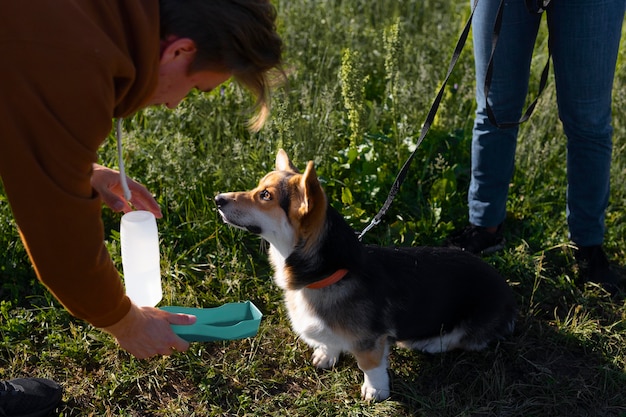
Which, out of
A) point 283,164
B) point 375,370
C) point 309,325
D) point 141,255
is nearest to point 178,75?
point 141,255

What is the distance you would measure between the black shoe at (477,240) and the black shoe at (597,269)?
1.56 ft

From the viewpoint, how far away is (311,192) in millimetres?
2748

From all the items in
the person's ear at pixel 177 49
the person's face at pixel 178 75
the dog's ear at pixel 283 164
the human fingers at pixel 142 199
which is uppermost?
the person's ear at pixel 177 49

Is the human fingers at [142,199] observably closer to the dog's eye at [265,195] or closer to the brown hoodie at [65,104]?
the dog's eye at [265,195]

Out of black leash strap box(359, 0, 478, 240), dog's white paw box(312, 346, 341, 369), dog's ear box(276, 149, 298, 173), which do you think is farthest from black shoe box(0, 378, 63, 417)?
black leash strap box(359, 0, 478, 240)

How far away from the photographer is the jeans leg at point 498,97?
327 centimetres

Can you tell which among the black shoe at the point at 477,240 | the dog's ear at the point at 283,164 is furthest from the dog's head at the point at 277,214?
the black shoe at the point at 477,240

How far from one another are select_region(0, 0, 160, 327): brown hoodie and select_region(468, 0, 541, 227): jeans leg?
2101mm

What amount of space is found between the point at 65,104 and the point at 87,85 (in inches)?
2.7

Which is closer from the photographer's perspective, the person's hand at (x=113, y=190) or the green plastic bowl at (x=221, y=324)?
the person's hand at (x=113, y=190)

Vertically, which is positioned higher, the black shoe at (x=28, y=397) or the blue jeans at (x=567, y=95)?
the blue jeans at (x=567, y=95)

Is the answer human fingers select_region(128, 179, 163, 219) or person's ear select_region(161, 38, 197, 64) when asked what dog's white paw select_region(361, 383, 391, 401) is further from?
person's ear select_region(161, 38, 197, 64)

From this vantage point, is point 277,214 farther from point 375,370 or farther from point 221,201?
point 375,370

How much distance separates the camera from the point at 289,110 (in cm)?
435
